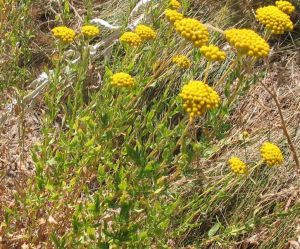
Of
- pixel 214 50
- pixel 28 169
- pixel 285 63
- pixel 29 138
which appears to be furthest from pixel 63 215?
pixel 285 63

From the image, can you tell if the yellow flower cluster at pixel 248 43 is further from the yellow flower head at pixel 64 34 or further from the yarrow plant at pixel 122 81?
the yellow flower head at pixel 64 34

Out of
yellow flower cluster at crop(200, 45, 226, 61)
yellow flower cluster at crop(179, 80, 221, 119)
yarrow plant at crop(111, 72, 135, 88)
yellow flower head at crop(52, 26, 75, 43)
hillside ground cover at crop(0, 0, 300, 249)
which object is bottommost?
hillside ground cover at crop(0, 0, 300, 249)

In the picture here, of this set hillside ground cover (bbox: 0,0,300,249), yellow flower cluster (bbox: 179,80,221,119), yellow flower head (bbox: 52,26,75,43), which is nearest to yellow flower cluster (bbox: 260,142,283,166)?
hillside ground cover (bbox: 0,0,300,249)

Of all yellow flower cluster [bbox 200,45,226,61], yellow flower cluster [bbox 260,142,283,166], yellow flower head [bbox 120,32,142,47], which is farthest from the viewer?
yellow flower head [bbox 120,32,142,47]

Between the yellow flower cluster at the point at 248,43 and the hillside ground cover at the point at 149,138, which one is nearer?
the yellow flower cluster at the point at 248,43

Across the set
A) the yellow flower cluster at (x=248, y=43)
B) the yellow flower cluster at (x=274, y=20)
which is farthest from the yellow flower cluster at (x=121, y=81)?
the yellow flower cluster at (x=274, y=20)

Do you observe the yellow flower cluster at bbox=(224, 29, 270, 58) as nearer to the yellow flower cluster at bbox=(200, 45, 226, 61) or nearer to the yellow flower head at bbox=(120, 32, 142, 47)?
the yellow flower cluster at bbox=(200, 45, 226, 61)

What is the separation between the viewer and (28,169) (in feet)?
8.55

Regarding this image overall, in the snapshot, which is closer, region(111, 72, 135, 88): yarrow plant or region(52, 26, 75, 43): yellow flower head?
region(111, 72, 135, 88): yarrow plant

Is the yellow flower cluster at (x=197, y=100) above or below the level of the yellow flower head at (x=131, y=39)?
above

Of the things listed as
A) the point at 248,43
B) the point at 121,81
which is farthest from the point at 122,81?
the point at 248,43

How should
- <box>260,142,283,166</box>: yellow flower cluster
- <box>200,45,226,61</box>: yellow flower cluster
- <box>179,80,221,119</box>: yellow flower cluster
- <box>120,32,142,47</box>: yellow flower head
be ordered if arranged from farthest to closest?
<box>120,32,142,47</box>: yellow flower head
<box>260,142,283,166</box>: yellow flower cluster
<box>200,45,226,61</box>: yellow flower cluster
<box>179,80,221,119</box>: yellow flower cluster

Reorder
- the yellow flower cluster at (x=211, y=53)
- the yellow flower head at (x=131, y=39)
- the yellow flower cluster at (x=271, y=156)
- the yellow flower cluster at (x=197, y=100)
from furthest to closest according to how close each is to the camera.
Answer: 1. the yellow flower head at (x=131, y=39)
2. the yellow flower cluster at (x=271, y=156)
3. the yellow flower cluster at (x=211, y=53)
4. the yellow flower cluster at (x=197, y=100)

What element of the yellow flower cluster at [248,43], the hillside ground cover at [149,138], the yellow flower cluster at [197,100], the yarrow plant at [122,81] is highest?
the yellow flower cluster at [248,43]
